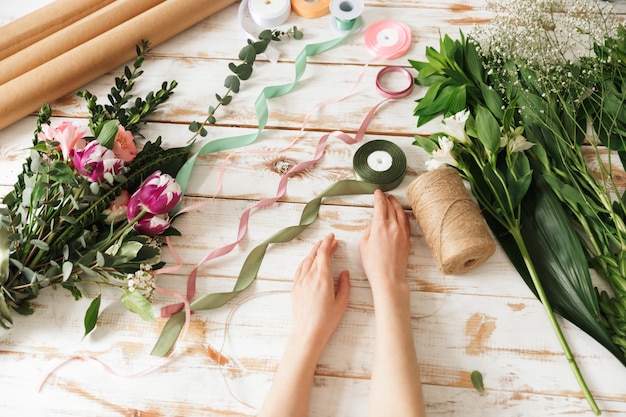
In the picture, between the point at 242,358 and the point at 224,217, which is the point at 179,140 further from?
the point at 242,358

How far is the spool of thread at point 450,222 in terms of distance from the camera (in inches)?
47.1

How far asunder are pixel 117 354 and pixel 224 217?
1.45 ft

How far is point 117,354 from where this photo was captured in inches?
49.6

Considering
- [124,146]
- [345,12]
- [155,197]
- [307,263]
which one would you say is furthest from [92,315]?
[345,12]

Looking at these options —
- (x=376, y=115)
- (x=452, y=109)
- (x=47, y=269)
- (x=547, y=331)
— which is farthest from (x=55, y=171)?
(x=547, y=331)

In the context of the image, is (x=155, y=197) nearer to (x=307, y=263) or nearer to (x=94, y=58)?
(x=307, y=263)

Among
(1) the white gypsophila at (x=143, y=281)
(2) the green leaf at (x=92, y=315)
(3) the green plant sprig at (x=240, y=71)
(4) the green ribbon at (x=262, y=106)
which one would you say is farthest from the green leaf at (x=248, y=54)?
(2) the green leaf at (x=92, y=315)

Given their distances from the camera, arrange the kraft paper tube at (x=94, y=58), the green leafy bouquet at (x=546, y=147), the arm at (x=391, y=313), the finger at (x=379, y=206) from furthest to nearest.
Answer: the kraft paper tube at (x=94, y=58) < the finger at (x=379, y=206) < the green leafy bouquet at (x=546, y=147) < the arm at (x=391, y=313)

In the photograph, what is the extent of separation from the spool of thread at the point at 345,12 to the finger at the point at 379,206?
0.57 m

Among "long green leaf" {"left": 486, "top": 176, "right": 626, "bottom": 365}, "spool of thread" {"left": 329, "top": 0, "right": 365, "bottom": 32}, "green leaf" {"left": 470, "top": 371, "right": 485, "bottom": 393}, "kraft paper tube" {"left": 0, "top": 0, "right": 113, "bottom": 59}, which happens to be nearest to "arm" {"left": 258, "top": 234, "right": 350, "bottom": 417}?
"green leaf" {"left": 470, "top": 371, "right": 485, "bottom": 393}

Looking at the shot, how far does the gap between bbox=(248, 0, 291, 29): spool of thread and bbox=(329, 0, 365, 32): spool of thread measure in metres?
0.15

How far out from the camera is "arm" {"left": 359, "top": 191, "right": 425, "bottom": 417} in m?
1.12

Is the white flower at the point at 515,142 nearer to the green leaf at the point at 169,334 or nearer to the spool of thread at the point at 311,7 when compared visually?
the spool of thread at the point at 311,7

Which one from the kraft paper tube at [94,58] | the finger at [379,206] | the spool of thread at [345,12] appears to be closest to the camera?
the finger at [379,206]
